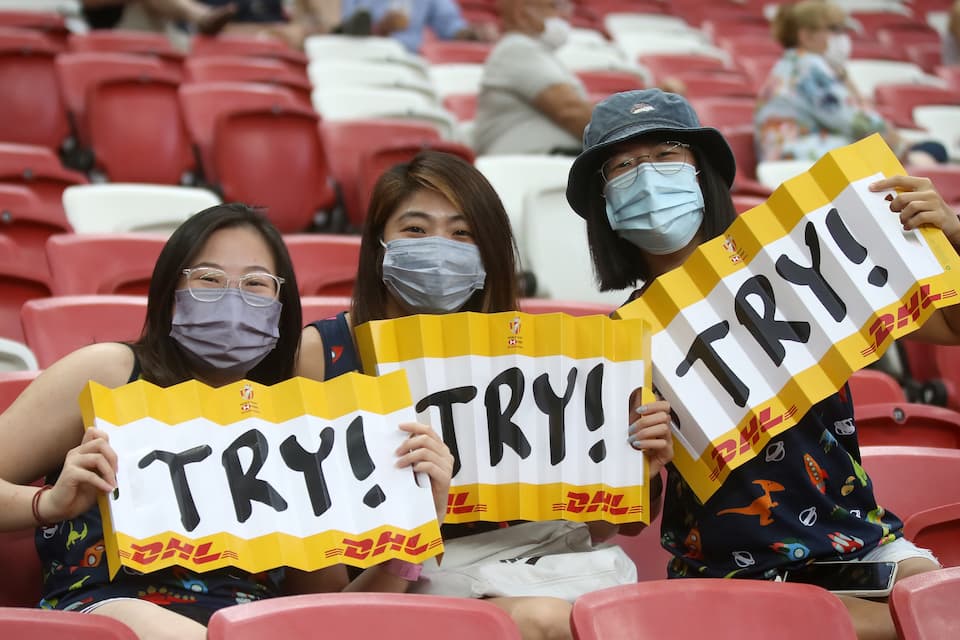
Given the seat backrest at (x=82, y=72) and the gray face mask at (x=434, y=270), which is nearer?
the gray face mask at (x=434, y=270)

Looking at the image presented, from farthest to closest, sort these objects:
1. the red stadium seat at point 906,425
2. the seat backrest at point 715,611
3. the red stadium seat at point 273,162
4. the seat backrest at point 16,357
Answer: the red stadium seat at point 273,162 < the red stadium seat at point 906,425 < the seat backrest at point 16,357 < the seat backrest at point 715,611

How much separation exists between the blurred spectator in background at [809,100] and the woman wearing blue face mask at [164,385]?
394 centimetres

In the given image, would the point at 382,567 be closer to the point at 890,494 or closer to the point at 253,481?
the point at 253,481

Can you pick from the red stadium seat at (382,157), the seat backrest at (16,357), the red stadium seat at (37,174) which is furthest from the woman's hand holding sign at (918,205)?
the red stadium seat at (37,174)

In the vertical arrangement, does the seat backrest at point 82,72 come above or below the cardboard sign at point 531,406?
above

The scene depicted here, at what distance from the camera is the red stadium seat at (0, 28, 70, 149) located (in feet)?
19.0

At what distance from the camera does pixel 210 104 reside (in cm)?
572

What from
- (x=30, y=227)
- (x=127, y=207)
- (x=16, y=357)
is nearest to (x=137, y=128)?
(x=127, y=207)

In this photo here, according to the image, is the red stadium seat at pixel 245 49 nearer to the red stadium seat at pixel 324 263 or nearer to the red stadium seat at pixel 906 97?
the red stadium seat at pixel 324 263

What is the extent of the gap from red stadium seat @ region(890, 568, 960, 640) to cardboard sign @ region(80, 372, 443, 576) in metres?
0.80

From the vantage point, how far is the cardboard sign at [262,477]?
6.72 ft

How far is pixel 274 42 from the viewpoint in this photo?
313 inches

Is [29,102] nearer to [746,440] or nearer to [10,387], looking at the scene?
[10,387]

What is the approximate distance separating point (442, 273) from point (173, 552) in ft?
2.80
